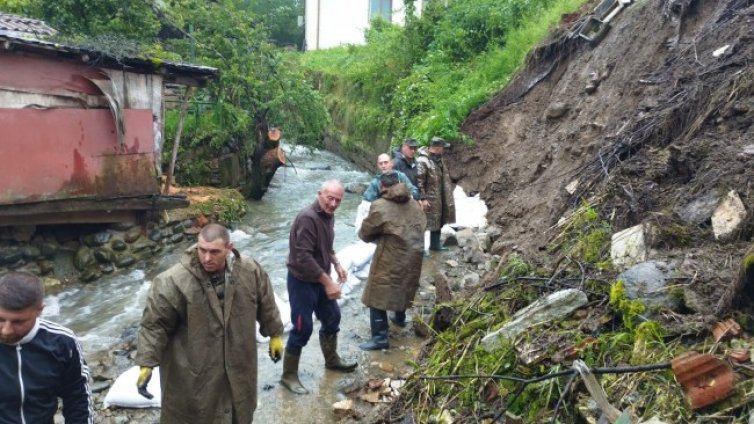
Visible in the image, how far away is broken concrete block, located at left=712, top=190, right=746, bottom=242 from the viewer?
3.97 meters

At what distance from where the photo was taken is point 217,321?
3.60 metres

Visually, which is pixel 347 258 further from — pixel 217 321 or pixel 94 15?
pixel 94 15

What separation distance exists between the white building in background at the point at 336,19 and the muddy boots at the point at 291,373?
93.3 feet

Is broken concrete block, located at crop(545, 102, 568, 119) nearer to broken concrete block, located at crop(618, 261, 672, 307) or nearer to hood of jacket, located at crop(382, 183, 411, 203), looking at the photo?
hood of jacket, located at crop(382, 183, 411, 203)

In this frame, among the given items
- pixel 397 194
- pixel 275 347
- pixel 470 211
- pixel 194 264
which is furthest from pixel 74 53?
pixel 275 347

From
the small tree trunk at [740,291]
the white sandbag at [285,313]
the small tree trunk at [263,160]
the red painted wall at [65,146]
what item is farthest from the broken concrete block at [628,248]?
the small tree trunk at [263,160]

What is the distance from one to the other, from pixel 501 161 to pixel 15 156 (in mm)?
7654

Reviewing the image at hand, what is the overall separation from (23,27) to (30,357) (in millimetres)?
8900

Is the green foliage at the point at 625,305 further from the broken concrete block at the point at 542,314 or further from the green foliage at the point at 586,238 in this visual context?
the green foliage at the point at 586,238

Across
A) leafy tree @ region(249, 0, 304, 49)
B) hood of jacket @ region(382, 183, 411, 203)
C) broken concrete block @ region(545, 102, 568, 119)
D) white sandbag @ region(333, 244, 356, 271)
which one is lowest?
white sandbag @ region(333, 244, 356, 271)

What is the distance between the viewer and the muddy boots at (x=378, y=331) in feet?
19.3

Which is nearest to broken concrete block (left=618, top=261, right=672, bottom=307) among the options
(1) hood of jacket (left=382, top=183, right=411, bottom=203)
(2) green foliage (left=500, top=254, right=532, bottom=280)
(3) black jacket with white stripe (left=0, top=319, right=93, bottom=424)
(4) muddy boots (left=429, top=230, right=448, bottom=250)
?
(2) green foliage (left=500, top=254, right=532, bottom=280)

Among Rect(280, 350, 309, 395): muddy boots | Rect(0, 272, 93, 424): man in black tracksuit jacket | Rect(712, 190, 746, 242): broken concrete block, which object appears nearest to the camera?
Rect(0, 272, 93, 424): man in black tracksuit jacket

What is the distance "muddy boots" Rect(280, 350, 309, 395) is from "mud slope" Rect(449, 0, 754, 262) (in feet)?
8.51
